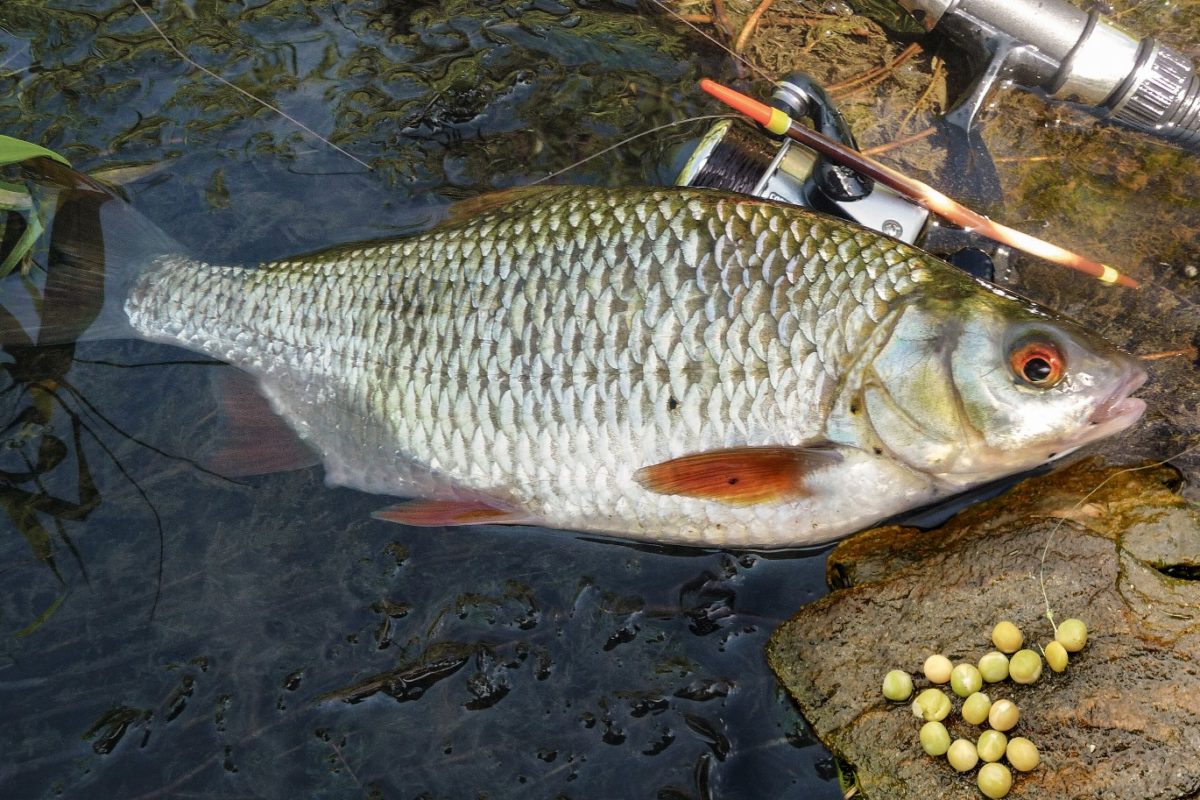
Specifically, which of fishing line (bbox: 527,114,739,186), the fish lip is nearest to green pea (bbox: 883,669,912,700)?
the fish lip

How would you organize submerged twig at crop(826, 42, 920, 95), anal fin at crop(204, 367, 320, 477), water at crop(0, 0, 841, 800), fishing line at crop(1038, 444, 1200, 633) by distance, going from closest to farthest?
fishing line at crop(1038, 444, 1200, 633) < water at crop(0, 0, 841, 800) < anal fin at crop(204, 367, 320, 477) < submerged twig at crop(826, 42, 920, 95)

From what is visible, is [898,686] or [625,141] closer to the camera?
[898,686]

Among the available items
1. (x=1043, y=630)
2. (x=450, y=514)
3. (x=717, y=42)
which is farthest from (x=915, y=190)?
(x=450, y=514)

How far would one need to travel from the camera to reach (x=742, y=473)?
2.48 meters

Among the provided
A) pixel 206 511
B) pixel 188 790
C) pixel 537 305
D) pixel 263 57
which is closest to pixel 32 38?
pixel 263 57

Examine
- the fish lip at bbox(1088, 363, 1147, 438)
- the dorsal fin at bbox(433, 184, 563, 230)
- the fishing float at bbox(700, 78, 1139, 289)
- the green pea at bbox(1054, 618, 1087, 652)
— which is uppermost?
the fishing float at bbox(700, 78, 1139, 289)

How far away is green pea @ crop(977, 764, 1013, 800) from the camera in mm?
2246

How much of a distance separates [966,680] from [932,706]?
12cm

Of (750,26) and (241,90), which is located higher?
(750,26)

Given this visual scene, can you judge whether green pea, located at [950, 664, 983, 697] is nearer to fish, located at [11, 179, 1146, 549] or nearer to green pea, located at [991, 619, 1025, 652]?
green pea, located at [991, 619, 1025, 652]

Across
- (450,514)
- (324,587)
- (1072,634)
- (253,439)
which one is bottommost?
(324,587)

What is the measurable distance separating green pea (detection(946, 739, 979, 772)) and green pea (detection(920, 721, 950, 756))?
0.02 metres

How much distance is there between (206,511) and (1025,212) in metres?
3.27

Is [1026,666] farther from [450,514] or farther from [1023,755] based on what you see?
[450,514]
